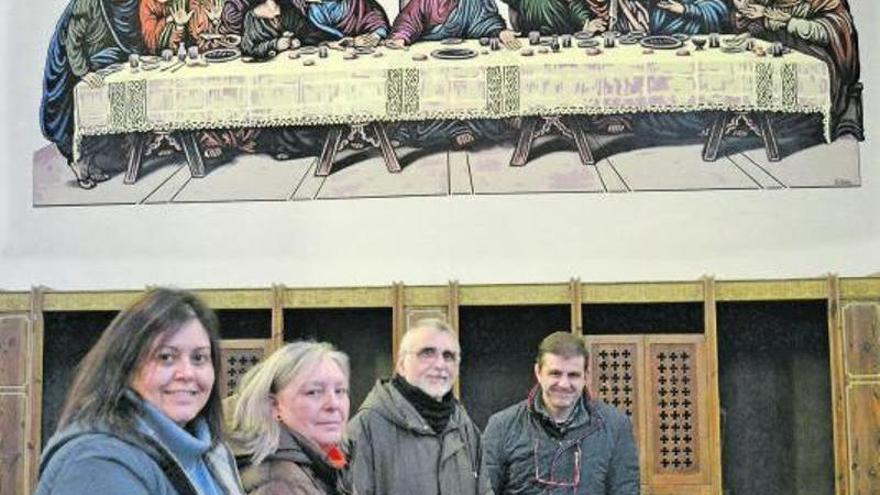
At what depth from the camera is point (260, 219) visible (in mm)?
10188

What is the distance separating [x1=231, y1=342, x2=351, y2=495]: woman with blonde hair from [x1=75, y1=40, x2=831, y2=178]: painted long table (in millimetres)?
7014

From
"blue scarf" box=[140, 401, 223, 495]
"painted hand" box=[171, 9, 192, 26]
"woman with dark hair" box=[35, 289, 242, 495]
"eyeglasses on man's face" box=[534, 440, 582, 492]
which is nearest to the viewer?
"woman with dark hair" box=[35, 289, 242, 495]

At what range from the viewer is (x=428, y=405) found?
459 centimetres

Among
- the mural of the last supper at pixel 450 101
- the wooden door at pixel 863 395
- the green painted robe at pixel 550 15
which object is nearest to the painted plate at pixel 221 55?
the mural of the last supper at pixel 450 101

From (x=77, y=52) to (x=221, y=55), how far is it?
134 centimetres

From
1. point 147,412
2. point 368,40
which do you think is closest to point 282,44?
point 368,40

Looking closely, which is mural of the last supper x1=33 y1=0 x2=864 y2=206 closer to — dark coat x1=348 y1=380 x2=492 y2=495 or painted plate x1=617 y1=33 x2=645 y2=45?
painted plate x1=617 y1=33 x2=645 y2=45

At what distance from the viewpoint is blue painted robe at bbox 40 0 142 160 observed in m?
10.5

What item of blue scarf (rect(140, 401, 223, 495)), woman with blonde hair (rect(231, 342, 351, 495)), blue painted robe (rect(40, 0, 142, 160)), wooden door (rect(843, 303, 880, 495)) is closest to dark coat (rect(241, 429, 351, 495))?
woman with blonde hair (rect(231, 342, 351, 495))

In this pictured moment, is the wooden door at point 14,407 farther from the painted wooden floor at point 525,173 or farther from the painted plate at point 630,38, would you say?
the painted plate at point 630,38

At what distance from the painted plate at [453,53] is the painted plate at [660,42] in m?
1.48

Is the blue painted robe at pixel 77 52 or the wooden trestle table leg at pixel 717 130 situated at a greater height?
the blue painted robe at pixel 77 52

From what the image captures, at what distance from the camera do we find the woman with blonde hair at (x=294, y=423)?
2.95m

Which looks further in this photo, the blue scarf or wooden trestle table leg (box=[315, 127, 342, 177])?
wooden trestle table leg (box=[315, 127, 342, 177])
